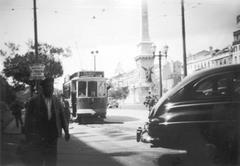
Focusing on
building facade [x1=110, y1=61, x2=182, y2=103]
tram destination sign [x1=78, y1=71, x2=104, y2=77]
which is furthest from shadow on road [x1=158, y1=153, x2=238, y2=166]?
tram destination sign [x1=78, y1=71, x2=104, y2=77]

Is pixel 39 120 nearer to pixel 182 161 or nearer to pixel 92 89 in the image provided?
pixel 182 161

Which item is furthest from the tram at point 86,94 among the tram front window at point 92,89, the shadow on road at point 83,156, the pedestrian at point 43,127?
the pedestrian at point 43,127

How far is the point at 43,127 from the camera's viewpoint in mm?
4516

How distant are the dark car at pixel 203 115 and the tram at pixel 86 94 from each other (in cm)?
1164

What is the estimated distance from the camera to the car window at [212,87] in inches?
215

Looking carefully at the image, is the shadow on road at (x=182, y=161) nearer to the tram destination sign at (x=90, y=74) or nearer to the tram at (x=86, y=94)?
the tram destination sign at (x=90, y=74)

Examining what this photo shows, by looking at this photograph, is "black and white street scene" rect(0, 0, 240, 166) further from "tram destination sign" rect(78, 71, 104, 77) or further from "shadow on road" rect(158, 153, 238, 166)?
"tram destination sign" rect(78, 71, 104, 77)

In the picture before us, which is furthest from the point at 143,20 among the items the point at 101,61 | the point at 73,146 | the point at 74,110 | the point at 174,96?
the point at 74,110

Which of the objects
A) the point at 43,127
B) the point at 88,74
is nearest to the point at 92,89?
the point at 88,74

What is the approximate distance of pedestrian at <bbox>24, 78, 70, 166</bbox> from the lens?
4500mm

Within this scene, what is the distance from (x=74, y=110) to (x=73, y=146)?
9.99 meters

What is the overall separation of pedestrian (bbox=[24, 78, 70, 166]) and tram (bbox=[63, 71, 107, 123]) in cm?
1254

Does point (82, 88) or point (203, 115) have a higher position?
point (82, 88)

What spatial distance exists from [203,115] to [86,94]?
13164mm
